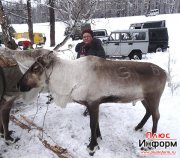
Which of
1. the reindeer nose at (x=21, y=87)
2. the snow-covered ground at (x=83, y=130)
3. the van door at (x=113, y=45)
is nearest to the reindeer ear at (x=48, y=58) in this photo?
the reindeer nose at (x=21, y=87)

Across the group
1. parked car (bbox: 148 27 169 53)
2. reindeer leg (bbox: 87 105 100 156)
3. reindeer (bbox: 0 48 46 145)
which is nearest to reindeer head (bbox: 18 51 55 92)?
reindeer (bbox: 0 48 46 145)

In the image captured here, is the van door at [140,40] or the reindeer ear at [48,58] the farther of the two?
the van door at [140,40]

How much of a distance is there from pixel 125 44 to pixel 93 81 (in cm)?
1247

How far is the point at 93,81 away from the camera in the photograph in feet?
12.6

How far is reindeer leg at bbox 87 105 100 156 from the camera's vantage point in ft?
12.8

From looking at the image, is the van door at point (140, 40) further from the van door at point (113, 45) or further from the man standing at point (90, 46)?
the man standing at point (90, 46)

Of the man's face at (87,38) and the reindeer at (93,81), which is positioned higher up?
the man's face at (87,38)

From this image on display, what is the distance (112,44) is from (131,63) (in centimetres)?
1216

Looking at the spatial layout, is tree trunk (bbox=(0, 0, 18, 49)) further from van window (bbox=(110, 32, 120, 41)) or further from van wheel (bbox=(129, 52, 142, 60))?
van wheel (bbox=(129, 52, 142, 60))

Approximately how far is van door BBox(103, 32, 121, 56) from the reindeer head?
40.7 ft

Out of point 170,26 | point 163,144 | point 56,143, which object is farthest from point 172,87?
point 170,26

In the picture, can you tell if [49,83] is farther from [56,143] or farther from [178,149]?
[178,149]

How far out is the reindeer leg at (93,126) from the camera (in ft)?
12.8

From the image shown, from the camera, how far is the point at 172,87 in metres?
6.89
